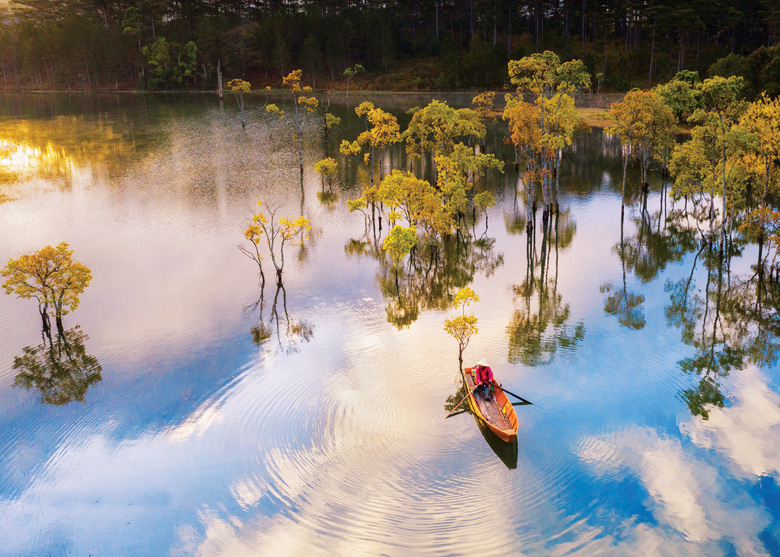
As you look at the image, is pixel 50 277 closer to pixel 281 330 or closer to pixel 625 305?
pixel 281 330

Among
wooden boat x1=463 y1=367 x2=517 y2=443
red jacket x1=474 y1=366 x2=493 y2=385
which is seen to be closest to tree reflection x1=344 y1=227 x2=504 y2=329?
red jacket x1=474 y1=366 x2=493 y2=385

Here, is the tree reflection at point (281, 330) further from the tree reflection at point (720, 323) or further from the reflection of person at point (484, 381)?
the tree reflection at point (720, 323)

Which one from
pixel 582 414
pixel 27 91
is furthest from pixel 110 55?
pixel 582 414

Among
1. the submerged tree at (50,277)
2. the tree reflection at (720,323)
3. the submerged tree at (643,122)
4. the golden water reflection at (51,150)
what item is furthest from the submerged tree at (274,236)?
the golden water reflection at (51,150)

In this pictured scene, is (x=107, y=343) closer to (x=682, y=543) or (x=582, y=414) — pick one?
(x=582, y=414)

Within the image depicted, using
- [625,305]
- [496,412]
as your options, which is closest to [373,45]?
[625,305]

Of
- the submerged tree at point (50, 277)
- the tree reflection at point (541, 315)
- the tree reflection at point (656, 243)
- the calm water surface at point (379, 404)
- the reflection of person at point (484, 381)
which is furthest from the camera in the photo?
the tree reflection at point (656, 243)
